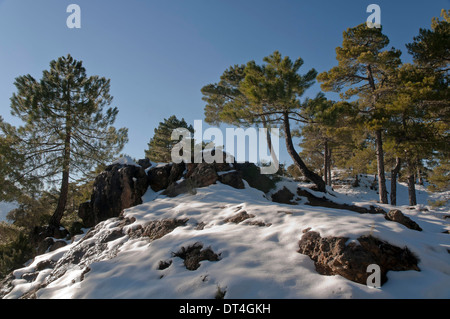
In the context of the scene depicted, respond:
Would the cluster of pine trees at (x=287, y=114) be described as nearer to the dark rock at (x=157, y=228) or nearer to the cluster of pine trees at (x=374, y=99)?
the cluster of pine trees at (x=374, y=99)

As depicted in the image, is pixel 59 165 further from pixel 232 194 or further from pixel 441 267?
pixel 441 267

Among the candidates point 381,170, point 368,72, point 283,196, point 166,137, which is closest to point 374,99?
point 368,72

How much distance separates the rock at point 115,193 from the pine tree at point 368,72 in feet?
39.6

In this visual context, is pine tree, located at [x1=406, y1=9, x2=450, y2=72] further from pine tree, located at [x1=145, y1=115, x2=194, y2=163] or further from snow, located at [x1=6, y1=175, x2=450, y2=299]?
pine tree, located at [x1=145, y1=115, x2=194, y2=163]

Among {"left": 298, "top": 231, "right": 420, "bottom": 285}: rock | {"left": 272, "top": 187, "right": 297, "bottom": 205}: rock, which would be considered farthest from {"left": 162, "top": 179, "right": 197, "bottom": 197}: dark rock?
{"left": 298, "top": 231, "right": 420, "bottom": 285}: rock

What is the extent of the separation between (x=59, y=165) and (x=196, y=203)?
36.4ft

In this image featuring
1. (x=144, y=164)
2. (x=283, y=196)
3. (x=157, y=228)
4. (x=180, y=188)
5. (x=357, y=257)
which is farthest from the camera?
(x=144, y=164)

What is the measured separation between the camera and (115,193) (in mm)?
10852

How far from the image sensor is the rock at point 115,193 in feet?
34.7

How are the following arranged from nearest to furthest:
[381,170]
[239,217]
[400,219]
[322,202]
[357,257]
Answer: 1. [357,257]
2. [400,219]
3. [239,217]
4. [322,202]
5. [381,170]

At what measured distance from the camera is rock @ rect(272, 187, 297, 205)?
35.1ft

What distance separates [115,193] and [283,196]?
27.1 feet

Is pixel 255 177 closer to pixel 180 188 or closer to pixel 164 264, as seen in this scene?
pixel 180 188
